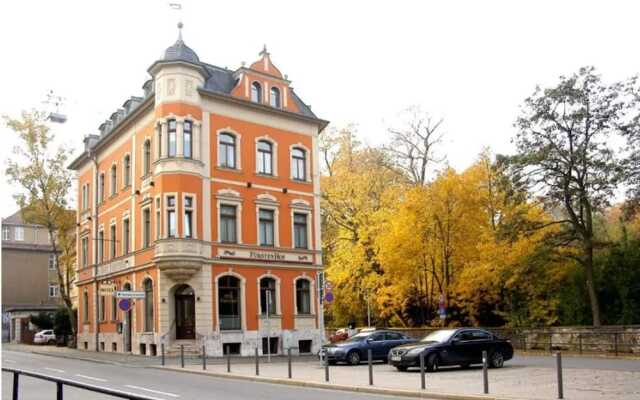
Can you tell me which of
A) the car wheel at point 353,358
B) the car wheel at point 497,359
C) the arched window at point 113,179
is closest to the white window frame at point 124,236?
the arched window at point 113,179

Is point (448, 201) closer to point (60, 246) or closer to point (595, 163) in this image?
point (595, 163)

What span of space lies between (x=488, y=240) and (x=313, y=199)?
10.4 m

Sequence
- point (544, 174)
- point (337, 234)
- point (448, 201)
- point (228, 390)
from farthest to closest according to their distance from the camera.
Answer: point (337, 234) → point (448, 201) → point (544, 174) → point (228, 390)

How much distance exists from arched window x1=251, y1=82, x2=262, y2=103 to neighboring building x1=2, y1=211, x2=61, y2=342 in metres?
45.1

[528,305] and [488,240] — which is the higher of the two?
[488,240]

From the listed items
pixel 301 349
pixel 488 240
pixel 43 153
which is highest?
pixel 43 153

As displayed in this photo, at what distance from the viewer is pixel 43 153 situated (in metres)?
50.4

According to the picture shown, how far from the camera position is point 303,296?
130 feet

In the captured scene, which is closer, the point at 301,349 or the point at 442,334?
the point at 442,334

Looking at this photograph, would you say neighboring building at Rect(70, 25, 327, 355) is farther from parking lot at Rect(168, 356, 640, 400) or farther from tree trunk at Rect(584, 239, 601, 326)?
tree trunk at Rect(584, 239, 601, 326)

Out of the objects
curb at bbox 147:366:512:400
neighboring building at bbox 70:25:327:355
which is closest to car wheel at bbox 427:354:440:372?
curb at bbox 147:366:512:400

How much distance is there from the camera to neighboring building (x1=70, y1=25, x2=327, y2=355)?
34.6m

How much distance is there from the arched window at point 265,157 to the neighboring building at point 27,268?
146ft

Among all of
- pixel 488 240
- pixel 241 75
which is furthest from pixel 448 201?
pixel 241 75
